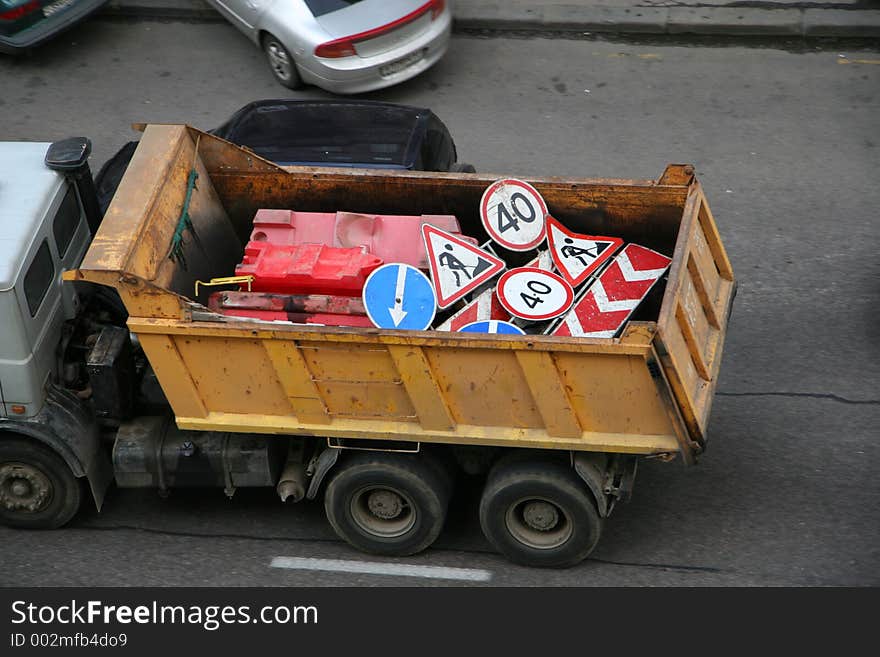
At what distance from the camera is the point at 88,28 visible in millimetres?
13992

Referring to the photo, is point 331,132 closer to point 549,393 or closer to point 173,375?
point 173,375

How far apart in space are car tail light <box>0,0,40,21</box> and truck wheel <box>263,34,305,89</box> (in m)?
2.57

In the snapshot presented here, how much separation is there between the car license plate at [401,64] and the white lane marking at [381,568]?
6142 mm

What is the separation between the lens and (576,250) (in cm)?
795

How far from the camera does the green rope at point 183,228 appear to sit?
757 cm

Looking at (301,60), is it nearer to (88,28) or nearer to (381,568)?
(88,28)

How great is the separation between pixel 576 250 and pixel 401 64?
16.8 ft

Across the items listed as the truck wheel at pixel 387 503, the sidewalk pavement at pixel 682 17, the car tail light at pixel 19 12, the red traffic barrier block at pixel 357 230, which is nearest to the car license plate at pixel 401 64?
the sidewalk pavement at pixel 682 17

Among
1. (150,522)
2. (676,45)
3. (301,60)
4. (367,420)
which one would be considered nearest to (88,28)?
(301,60)

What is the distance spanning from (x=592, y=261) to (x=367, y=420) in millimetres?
1893

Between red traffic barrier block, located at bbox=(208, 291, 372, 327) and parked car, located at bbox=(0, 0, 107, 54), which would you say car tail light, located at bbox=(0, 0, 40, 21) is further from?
red traffic barrier block, located at bbox=(208, 291, 372, 327)

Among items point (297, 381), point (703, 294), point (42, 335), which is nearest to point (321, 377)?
point (297, 381)

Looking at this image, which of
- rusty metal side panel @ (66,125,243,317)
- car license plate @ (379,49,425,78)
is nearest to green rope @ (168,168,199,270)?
rusty metal side panel @ (66,125,243,317)

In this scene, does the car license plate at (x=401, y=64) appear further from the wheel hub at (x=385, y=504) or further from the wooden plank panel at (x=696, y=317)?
the wheel hub at (x=385, y=504)
